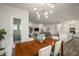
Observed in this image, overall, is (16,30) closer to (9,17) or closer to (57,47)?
→ (9,17)

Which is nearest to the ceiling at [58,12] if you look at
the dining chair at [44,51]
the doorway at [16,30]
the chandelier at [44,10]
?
the chandelier at [44,10]

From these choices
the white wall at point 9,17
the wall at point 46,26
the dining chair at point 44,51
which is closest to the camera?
the dining chair at point 44,51

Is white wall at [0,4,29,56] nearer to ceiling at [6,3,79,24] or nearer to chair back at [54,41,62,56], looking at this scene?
ceiling at [6,3,79,24]

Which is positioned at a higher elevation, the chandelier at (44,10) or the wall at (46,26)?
the chandelier at (44,10)

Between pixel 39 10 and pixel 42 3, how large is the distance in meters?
0.15

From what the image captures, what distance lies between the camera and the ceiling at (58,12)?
232 centimetres

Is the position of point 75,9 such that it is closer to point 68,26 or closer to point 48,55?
point 68,26

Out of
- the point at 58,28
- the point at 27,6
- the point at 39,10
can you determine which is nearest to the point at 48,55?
the point at 58,28

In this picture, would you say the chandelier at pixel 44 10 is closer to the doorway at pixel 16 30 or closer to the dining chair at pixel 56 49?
the doorway at pixel 16 30

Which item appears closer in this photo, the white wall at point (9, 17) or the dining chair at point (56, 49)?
the white wall at point (9, 17)

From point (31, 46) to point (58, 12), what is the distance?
93 cm

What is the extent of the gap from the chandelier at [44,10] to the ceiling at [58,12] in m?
0.05

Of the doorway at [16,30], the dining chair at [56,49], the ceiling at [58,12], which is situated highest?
the ceiling at [58,12]

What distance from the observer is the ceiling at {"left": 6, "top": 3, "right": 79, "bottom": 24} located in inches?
91.4
